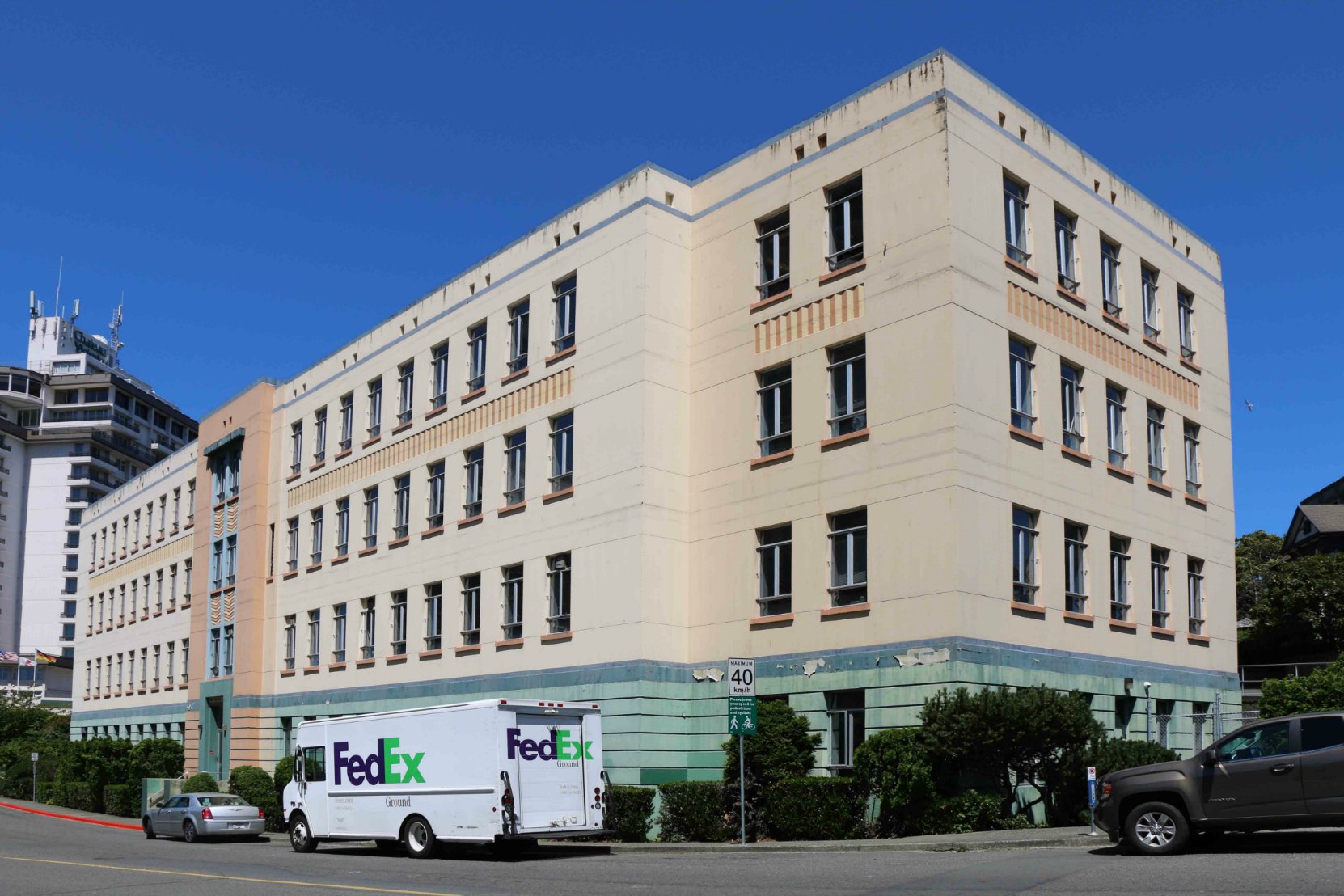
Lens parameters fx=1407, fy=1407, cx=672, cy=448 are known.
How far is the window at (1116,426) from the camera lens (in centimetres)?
3169

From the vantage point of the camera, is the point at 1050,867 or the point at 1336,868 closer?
the point at 1336,868

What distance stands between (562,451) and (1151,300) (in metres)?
14.9

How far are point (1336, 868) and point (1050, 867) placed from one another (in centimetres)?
332

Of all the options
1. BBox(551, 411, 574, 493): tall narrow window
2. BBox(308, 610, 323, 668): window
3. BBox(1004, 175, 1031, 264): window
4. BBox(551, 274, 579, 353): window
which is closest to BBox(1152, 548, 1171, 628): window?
BBox(1004, 175, 1031, 264): window

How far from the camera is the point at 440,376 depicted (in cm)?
4119

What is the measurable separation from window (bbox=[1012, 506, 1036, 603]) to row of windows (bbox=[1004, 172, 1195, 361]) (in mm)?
5380

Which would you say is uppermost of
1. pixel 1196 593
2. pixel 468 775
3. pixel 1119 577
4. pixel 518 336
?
pixel 518 336

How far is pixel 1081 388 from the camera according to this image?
100 feet

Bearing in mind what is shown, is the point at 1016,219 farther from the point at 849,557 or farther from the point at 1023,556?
the point at 849,557

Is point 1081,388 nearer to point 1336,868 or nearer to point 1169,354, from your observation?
point 1169,354

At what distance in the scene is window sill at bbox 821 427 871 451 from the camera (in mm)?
28156

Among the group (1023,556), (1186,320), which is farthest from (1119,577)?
(1186,320)

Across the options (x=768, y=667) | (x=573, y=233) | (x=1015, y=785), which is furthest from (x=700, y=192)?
(x=1015, y=785)

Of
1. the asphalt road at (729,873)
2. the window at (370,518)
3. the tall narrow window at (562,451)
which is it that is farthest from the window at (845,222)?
the window at (370,518)
